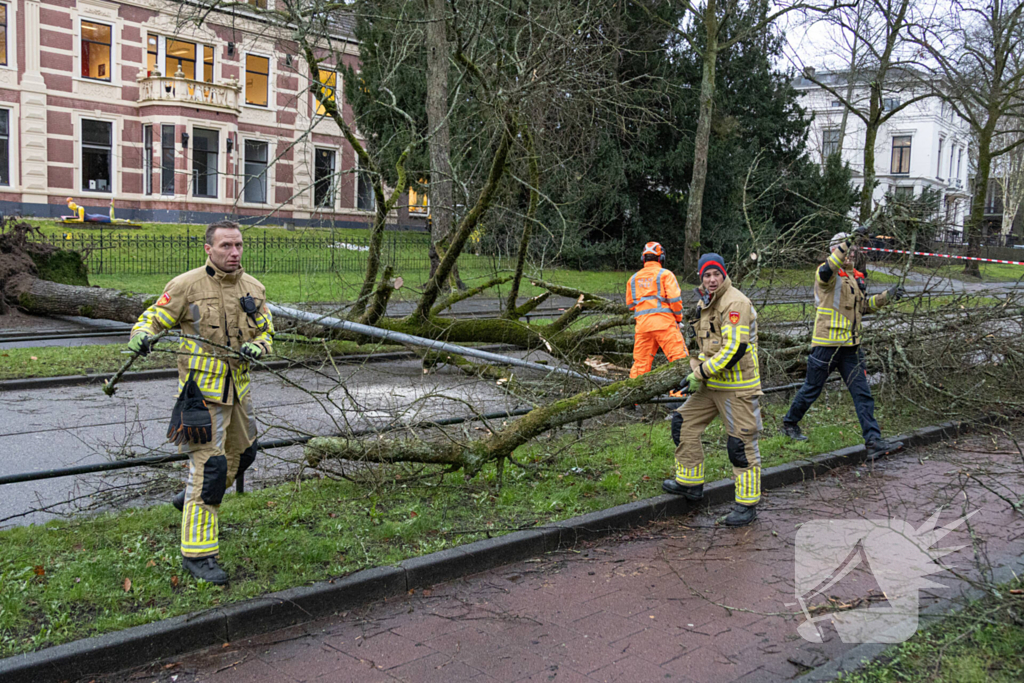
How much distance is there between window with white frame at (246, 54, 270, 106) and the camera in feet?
122

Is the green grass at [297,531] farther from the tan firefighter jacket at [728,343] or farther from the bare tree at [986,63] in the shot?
the bare tree at [986,63]

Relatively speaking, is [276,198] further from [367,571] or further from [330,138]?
[367,571]

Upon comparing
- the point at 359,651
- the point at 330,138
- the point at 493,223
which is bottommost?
the point at 359,651

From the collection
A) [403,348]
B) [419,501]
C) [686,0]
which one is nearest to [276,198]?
[686,0]

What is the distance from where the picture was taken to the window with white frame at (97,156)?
33.1 meters

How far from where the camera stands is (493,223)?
38.2 ft

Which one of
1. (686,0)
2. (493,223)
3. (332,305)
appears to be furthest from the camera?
(686,0)

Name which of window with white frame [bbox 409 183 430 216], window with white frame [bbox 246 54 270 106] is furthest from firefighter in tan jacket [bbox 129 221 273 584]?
window with white frame [bbox 246 54 270 106]

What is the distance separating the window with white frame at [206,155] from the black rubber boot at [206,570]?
109 feet

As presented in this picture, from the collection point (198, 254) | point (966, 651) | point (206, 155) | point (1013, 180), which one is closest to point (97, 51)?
point (206, 155)

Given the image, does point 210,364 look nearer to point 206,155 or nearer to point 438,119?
point 438,119

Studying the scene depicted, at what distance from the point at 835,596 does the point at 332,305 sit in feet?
36.2

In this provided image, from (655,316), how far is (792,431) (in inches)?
71.6

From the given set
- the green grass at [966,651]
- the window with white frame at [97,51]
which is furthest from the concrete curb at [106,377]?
the window with white frame at [97,51]
